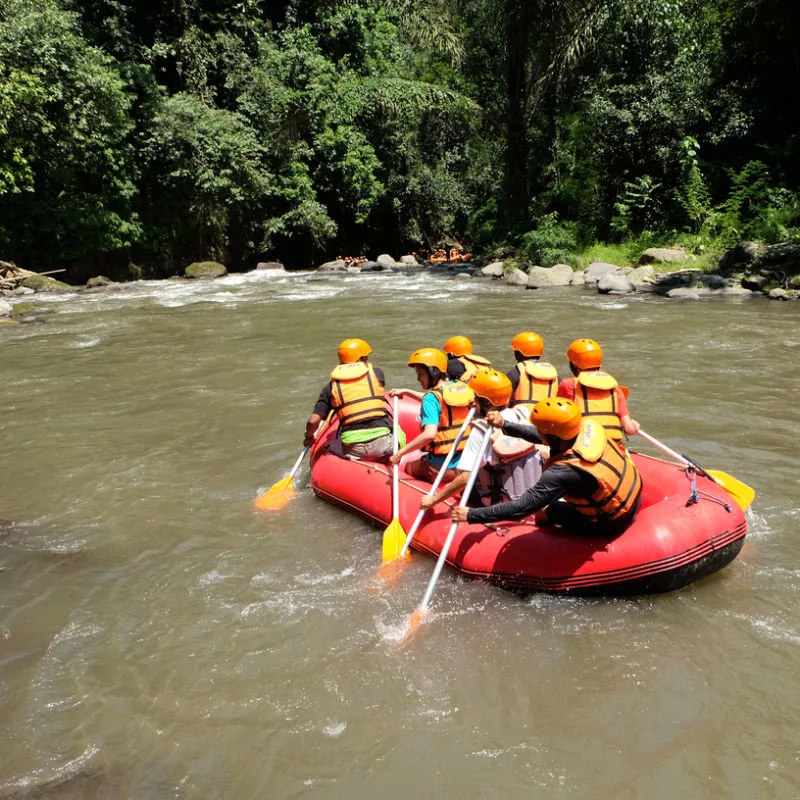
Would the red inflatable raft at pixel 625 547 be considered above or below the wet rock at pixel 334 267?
above

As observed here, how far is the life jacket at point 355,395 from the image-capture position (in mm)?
4887

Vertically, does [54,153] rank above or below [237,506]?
above

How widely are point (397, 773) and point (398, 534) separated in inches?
63.6

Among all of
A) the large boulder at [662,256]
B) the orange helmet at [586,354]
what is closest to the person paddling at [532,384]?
the orange helmet at [586,354]

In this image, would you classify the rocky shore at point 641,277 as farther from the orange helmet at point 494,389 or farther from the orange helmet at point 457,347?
the orange helmet at point 494,389

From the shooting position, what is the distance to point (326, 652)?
129 inches

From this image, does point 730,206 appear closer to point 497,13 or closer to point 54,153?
point 497,13

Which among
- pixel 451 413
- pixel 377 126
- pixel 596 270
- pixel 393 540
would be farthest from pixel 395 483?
pixel 377 126

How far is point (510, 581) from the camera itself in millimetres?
3645

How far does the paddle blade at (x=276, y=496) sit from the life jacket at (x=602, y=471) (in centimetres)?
229

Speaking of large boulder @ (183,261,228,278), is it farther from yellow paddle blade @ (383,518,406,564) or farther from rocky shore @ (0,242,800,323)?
yellow paddle blade @ (383,518,406,564)

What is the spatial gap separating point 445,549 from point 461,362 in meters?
1.84

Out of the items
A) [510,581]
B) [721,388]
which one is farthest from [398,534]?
[721,388]

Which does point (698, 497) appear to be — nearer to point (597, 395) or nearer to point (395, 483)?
point (597, 395)
